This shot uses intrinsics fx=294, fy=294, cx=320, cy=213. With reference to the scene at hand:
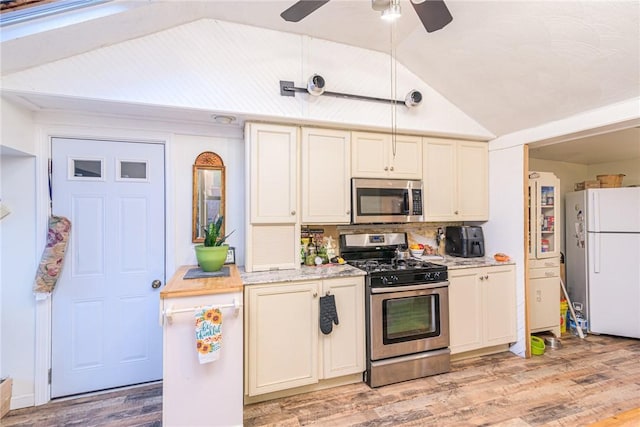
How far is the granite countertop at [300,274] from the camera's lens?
2223 mm

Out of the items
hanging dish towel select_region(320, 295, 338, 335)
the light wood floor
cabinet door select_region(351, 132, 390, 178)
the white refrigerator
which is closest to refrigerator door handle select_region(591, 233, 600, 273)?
the white refrigerator

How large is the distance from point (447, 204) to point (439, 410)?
1849 mm

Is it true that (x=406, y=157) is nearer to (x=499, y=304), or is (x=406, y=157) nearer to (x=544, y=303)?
(x=499, y=304)

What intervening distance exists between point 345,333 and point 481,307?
4.74ft

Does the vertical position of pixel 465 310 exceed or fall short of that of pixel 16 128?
it falls short

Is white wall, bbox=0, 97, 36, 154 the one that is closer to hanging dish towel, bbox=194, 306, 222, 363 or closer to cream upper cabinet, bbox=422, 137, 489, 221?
hanging dish towel, bbox=194, 306, 222, 363

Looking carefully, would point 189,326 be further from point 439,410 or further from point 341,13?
point 341,13

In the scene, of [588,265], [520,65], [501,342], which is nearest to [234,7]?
[520,65]

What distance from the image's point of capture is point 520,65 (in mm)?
2225

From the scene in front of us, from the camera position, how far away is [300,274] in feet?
7.79

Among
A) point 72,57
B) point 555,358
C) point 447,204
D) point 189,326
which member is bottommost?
point 555,358

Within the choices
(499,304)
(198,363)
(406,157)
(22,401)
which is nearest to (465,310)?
(499,304)

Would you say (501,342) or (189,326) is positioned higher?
(189,326)

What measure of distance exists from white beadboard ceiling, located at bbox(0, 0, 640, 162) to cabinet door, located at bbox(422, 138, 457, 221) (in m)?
0.48
